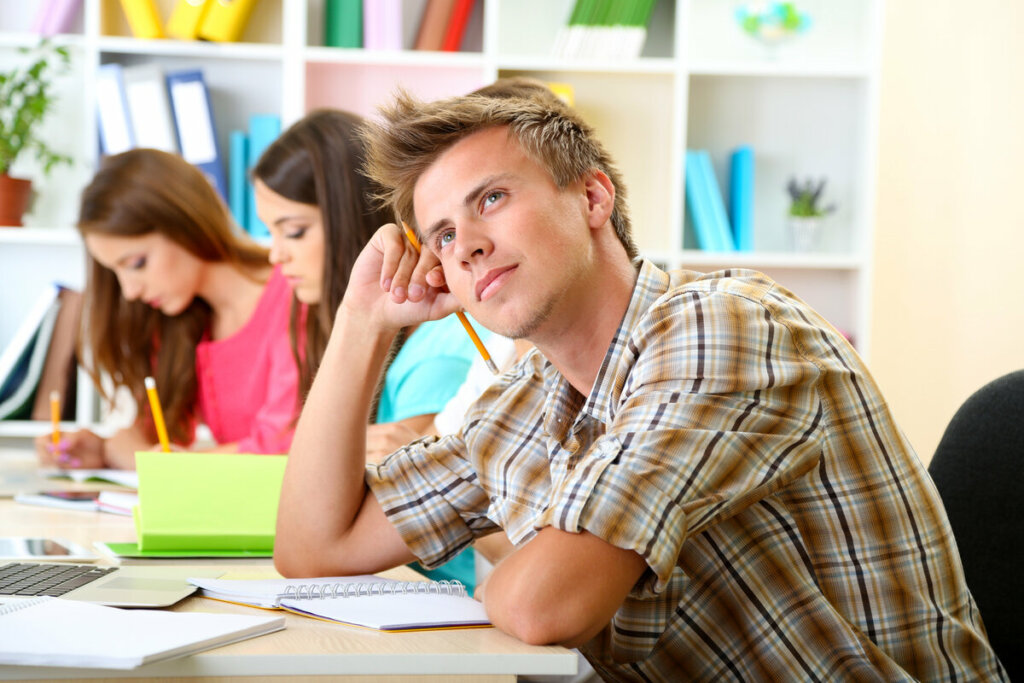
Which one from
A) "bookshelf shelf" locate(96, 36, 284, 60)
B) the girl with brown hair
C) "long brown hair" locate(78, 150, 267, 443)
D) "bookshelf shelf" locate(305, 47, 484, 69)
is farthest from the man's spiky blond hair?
"bookshelf shelf" locate(96, 36, 284, 60)

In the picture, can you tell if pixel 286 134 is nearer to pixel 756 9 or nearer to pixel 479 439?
pixel 479 439

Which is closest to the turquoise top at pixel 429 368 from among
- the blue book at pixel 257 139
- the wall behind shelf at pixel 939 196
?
the blue book at pixel 257 139

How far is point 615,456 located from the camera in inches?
33.4

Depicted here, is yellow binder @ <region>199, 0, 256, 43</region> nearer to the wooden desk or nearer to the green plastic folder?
the green plastic folder

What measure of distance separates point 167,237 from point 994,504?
177cm

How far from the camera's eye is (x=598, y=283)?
44.8 inches

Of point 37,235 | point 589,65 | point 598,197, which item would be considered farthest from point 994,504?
point 37,235

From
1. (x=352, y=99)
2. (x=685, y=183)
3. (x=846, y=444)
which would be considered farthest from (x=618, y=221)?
(x=352, y=99)

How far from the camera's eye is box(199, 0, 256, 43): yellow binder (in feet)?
9.53

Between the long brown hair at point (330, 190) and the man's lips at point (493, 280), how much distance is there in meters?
0.85

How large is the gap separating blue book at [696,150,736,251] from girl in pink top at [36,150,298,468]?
4.13 ft

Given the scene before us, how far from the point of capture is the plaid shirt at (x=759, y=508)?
2.77ft

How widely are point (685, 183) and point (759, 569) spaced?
2.18 metres

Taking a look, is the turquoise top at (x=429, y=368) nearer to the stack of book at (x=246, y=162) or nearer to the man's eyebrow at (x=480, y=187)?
the man's eyebrow at (x=480, y=187)
